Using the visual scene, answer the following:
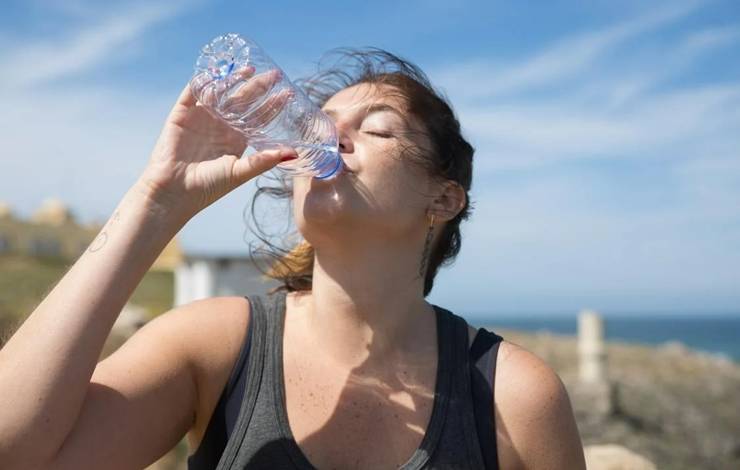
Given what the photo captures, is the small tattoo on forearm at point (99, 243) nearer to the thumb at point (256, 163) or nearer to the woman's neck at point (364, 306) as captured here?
the thumb at point (256, 163)

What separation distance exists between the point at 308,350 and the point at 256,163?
24.4 inches

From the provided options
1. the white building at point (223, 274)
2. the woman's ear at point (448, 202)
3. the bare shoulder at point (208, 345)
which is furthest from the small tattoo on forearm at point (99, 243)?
the white building at point (223, 274)

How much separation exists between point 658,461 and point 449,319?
7743mm

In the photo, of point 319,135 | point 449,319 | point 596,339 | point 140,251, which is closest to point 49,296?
point 140,251

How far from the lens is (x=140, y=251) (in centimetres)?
241

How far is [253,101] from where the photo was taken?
2.74m

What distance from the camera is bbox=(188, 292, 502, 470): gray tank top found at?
2.48 metres

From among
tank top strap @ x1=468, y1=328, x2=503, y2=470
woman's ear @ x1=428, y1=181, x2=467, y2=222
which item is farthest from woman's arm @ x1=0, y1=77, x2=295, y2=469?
tank top strap @ x1=468, y1=328, x2=503, y2=470

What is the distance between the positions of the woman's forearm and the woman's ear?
904 millimetres

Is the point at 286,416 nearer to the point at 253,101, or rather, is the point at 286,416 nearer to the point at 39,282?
the point at 253,101

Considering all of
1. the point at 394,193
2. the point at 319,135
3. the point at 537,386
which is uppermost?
the point at 319,135

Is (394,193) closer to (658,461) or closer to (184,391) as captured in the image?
(184,391)

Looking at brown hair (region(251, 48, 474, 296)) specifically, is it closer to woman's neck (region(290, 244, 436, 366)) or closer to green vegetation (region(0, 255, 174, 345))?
woman's neck (region(290, 244, 436, 366))

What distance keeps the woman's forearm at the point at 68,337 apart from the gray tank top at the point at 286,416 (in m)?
0.46
